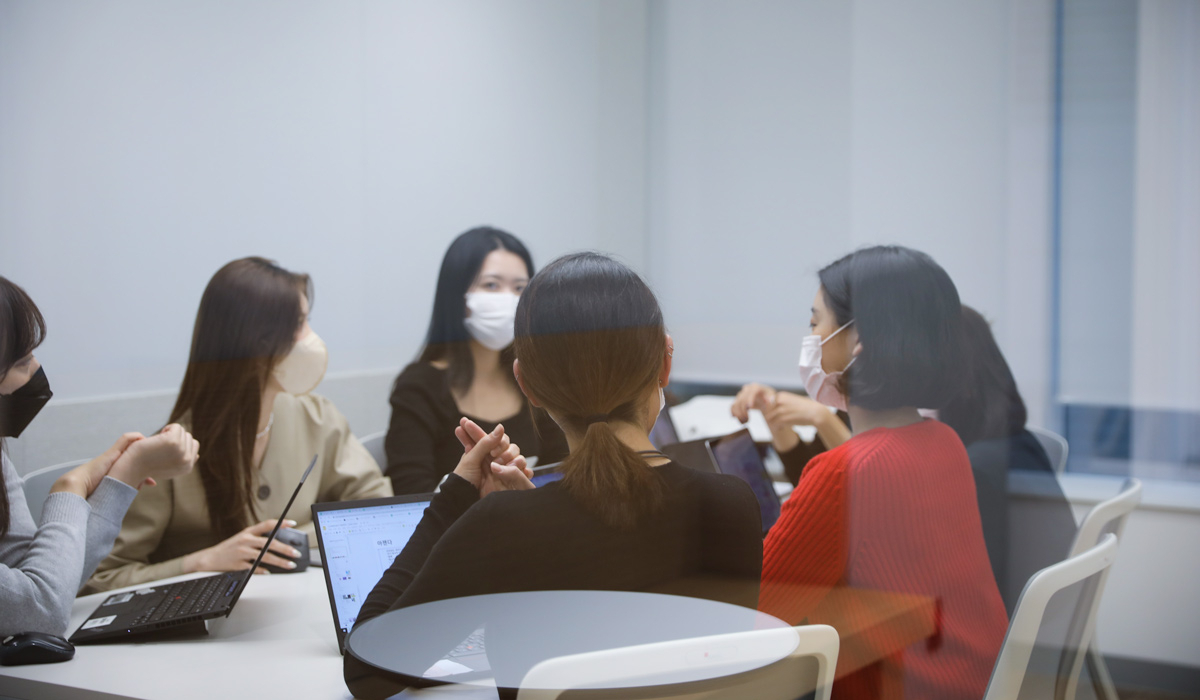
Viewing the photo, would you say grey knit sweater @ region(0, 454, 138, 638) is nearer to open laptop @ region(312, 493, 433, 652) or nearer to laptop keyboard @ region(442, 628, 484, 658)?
open laptop @ region(312, 493, 433, 652)

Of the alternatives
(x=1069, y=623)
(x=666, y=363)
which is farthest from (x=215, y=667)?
(x=1069, y=623)

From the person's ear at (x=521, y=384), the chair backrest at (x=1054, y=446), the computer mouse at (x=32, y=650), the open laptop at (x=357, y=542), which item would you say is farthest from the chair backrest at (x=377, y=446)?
the chair backrest at (x=1054, y=446)

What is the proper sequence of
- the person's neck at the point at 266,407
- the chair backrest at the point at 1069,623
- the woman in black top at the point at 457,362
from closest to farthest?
1. the chair backrest at the point at 1069,623
2. the woman in black top at the point at 457,362
3. the person's neck at the point at 266,407

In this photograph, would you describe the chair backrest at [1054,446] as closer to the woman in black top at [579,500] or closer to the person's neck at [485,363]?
the woman in black top at [579,500]

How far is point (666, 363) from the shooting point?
821 millimetres

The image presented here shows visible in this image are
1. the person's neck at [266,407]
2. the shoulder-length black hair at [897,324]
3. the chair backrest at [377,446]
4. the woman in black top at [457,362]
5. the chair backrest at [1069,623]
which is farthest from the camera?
the chair backrest at [377,446]

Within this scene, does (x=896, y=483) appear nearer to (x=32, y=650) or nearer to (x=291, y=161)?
(x=32, y=650)

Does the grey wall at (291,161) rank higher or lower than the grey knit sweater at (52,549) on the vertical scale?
higher

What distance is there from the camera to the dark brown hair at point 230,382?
1.22 meters

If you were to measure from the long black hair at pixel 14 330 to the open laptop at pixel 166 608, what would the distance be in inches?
6.6

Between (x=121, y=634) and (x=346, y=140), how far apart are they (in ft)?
3.26

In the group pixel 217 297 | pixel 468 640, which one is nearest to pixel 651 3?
pixel 217 297

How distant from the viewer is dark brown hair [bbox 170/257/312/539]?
1.22 metres

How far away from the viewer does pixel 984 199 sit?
1.18m
